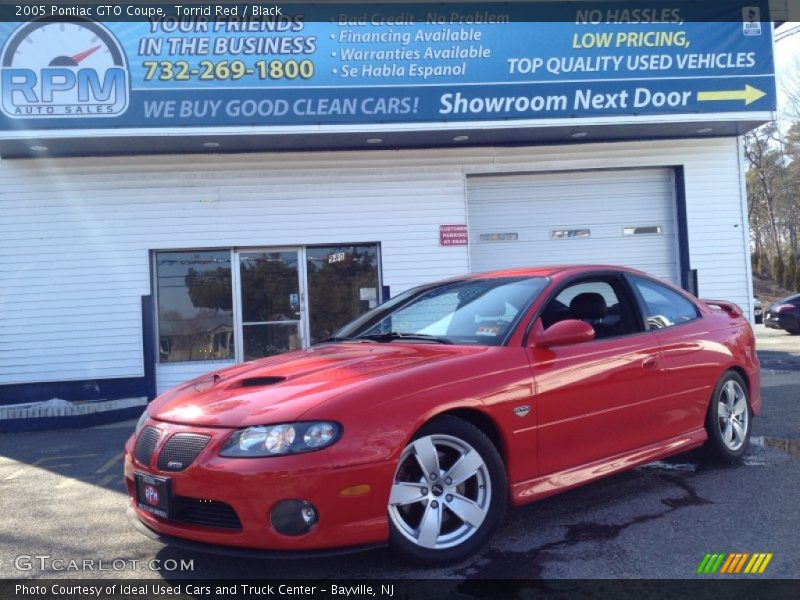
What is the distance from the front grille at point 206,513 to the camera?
11.1ft

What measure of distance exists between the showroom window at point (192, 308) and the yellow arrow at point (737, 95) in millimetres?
7346

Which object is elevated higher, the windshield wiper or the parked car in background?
the windshield wiper

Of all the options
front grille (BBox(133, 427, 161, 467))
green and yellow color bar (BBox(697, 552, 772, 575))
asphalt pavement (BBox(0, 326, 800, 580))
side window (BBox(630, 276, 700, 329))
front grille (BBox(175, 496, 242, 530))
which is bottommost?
green and yellow color bar (BBox(697, 552, 772, 575))

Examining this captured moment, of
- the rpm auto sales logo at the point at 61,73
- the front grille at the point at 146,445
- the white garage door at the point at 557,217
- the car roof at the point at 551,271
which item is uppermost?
the rpm auto sales logo at the point at 61,73

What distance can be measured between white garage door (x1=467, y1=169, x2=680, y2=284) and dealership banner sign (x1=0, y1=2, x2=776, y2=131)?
1.66 metres

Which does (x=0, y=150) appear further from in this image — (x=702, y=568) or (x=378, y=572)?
(x=702, y=568)

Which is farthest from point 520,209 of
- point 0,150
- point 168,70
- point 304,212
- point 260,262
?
point 0,150

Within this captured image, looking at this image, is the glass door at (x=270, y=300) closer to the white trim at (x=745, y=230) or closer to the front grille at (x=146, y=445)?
the white trim at (x=745, y=230)

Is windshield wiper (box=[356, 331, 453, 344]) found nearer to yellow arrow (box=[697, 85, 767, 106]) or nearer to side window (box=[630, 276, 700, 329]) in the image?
side window (box=[630, 276, 700, 329])

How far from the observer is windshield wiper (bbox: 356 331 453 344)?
445 cm

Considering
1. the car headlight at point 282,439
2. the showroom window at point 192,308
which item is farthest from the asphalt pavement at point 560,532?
the showroom window at point 192,308

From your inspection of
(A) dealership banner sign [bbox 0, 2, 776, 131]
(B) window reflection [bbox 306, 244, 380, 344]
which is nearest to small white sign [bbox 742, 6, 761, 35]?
(A) dealership banner sign [bbox 0, 2, 776, 131]

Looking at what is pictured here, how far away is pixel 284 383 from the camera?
3.82 m

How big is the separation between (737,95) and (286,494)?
9898 mm
